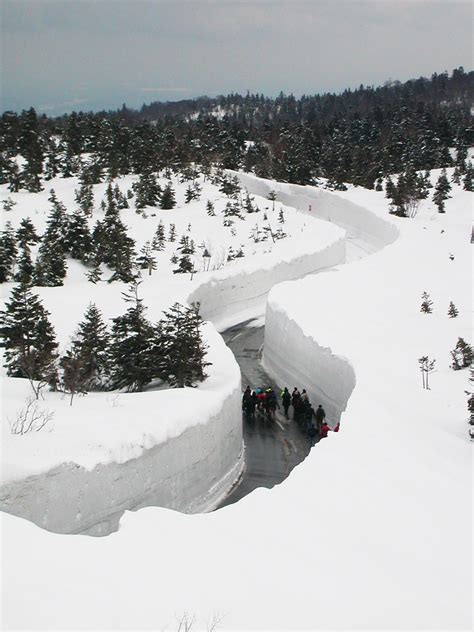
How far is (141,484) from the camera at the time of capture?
35.9 ft

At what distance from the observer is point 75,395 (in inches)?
489

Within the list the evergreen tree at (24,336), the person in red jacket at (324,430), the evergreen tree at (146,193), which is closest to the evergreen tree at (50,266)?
the evergreen tree at (24,336)

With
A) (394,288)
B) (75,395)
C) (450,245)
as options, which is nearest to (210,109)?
(450,245)

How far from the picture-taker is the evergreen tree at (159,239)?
104 feet

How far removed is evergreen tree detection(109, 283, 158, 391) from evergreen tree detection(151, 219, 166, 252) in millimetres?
16422

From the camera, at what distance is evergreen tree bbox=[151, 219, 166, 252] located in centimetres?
3162

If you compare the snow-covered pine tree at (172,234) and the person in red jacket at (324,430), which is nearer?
the person in red jacket at (324,430)

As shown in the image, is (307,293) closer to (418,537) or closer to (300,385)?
(300,385)

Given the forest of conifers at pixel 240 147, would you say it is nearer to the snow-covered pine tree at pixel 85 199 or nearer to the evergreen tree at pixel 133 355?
the snow-covered pine tree at pixel 85 199

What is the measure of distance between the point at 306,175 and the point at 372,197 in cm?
885

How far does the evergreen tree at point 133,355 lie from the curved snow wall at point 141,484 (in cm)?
214

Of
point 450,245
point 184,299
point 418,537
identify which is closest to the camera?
point 418,537

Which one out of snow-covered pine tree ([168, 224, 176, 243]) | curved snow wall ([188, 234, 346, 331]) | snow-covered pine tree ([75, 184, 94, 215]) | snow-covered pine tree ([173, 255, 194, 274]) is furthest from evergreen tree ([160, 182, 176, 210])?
snow-covered pine tree ([173, 255, 194, 274])

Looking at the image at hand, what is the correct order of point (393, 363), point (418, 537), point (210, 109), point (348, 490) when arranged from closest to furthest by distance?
1. point (418, 537)
2. point (348, 490)
3. point (393, 363)
4. point (210, 109)
